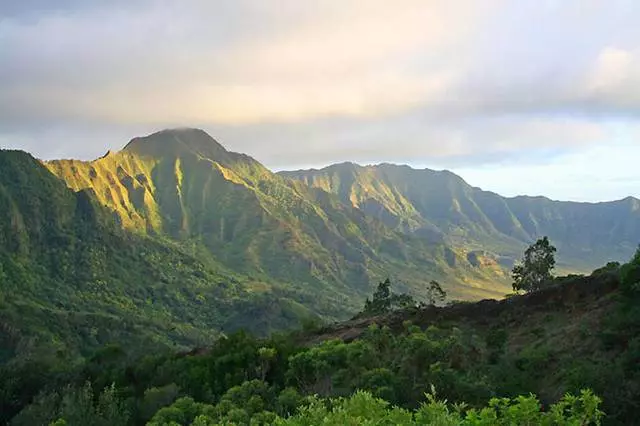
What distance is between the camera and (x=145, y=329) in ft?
627

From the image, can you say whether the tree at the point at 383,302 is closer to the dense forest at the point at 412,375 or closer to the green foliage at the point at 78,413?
the dense forest at the point at 412,375

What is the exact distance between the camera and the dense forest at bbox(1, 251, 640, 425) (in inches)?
599

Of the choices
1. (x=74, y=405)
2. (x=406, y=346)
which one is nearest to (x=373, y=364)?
(x=406, y=346)

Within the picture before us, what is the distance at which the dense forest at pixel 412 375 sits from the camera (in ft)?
49.9

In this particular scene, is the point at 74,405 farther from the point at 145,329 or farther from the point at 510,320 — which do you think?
the point at 145,329

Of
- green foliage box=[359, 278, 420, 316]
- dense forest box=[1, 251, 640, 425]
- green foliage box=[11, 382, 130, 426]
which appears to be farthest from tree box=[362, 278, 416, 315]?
green foliage box=[11, 382, 130, 426]

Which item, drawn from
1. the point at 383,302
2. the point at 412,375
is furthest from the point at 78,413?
the point at 383,302

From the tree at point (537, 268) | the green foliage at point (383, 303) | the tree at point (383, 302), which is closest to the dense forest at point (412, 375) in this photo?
the green foliage at point (383, 303)

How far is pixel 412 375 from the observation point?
34000 millimetres

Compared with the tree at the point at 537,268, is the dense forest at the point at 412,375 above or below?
below

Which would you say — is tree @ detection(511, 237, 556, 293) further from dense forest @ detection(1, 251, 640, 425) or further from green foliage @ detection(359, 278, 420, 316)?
dense forest @ detection(1, 251, 640, 425)

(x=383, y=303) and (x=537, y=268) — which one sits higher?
(x=537, y=268)

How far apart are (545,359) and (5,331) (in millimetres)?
148853

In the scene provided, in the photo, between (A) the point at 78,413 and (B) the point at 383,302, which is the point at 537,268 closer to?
(B) the point at 383,302
